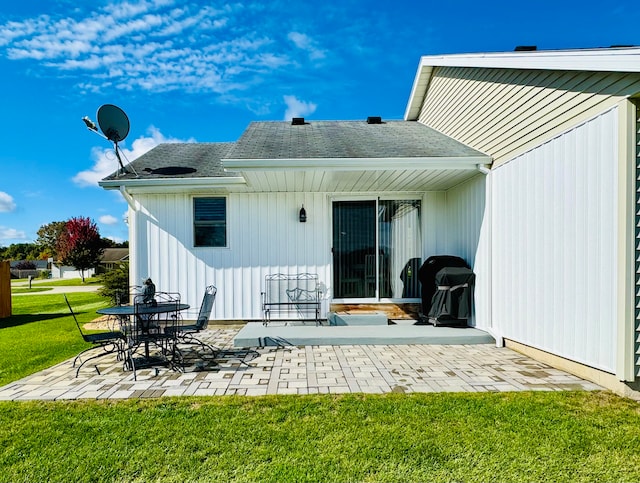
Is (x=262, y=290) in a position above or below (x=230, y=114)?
below

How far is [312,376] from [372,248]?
3.60 metres

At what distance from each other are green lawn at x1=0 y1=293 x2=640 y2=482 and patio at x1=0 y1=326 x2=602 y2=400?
0.24 meters

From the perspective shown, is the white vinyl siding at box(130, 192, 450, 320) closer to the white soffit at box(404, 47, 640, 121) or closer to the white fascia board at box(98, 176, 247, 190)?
the white fascia board at box(98, 176, 247, 190)

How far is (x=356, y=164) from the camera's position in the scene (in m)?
5.30

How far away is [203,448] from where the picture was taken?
2.42 metres

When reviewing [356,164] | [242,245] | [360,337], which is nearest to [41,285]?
[242,245]

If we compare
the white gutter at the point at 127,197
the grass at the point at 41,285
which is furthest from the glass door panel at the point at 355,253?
A: the grass at the point at 41,285

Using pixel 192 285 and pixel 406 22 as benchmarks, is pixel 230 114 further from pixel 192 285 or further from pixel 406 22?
pixel 192 285

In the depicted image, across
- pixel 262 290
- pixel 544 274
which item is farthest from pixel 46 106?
A: pixel 544 274

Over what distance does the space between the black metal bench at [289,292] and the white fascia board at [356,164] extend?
2.47 metres

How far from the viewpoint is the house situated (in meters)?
3.34

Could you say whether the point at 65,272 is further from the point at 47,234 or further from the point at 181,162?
the point at 181,162

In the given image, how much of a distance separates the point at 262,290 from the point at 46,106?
32.3ft

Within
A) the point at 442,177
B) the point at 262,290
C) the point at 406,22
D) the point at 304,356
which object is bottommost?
the point at 304,356
